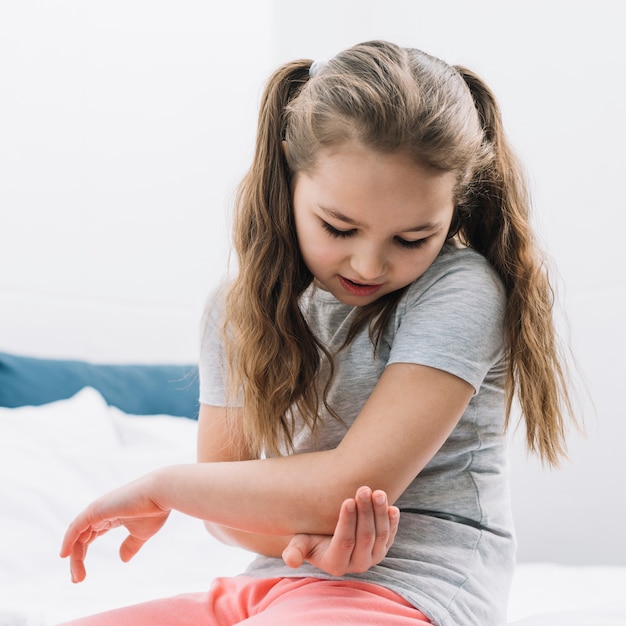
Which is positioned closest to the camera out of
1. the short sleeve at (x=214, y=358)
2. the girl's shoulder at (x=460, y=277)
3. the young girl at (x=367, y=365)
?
the young girl at (x=367, y=365)

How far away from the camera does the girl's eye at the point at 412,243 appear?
3.10 feet

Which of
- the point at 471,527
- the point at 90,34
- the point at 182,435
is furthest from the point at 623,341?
the point at 90,34

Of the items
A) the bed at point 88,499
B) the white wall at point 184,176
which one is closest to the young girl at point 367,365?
the bed at point 88,499

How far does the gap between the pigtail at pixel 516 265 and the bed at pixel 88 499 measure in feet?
1.10

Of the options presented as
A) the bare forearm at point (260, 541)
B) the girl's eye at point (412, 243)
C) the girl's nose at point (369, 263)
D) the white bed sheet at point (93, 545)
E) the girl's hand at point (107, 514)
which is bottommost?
the white bed sheet at point (93, 545)

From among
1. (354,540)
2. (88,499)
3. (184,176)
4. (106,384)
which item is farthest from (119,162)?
(354,540)

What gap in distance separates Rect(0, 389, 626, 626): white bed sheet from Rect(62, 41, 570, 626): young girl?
389 millimetres

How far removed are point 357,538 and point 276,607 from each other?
0.48 ft

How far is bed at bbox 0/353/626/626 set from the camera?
139 cm

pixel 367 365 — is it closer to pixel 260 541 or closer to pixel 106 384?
pixel 260 541

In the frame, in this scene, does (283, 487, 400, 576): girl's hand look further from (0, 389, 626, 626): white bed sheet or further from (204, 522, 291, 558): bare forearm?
(0, 389, 626, 626): white bed sheet

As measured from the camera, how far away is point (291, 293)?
1058 millimetres

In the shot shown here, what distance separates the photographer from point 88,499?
5.25 feet

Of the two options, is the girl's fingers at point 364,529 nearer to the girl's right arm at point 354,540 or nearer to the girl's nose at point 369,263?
the girl's right arm at point 354,540
